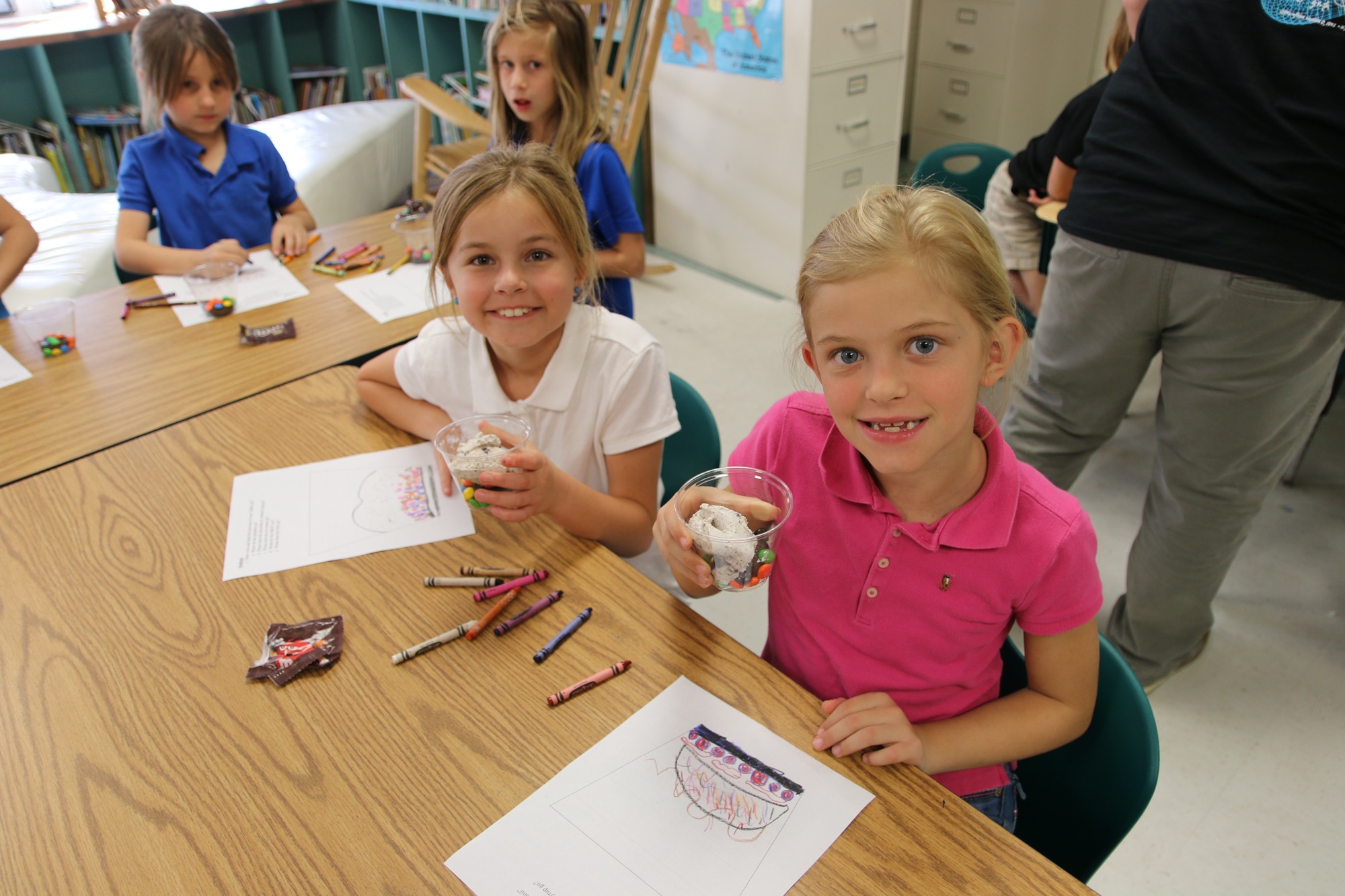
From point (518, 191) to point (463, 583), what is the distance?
0.55 meters

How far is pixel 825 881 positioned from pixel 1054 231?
1934 mm

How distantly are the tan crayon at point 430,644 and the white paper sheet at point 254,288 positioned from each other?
3.62 ft

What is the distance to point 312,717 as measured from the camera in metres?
0.85

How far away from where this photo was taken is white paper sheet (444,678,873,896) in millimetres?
695

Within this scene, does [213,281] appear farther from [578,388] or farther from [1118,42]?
[1118,42]

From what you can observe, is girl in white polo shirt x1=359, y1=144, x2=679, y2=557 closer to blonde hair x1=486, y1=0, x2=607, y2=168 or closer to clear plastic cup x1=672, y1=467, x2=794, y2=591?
clear plastic cup x1=672, y1=467, x2=794, y2=591

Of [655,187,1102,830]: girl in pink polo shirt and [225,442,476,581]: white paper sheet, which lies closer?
[655,187,1102,830]: girl in pink polo shirt

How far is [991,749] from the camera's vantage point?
87 cm

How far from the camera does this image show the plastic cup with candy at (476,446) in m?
0.97

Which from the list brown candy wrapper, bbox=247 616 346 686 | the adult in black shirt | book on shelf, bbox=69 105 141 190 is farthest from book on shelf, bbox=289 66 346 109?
brown candy wrapper, bbox=247 616 346 686

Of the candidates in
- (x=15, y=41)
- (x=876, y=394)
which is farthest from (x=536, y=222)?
(x=15, y=41)

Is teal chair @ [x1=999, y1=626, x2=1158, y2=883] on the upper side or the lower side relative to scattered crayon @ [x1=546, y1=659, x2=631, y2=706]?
lower

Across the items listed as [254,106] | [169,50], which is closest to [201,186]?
[169,50]

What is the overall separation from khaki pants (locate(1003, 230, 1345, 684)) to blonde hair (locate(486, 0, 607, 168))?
3.51ft
